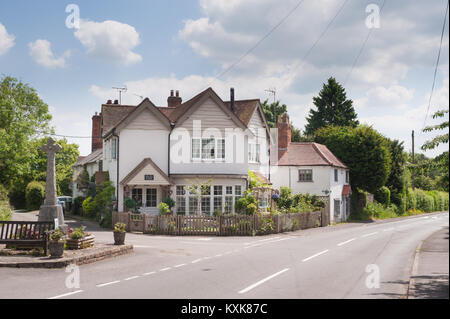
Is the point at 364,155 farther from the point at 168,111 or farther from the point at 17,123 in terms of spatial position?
the point at 17,123

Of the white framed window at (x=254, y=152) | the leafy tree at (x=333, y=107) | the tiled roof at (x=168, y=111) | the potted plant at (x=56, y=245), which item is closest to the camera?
the potted plant at (x=56, y=245)

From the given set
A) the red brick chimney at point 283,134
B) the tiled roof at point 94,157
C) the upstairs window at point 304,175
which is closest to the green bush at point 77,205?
the tiled roof at point 94,157

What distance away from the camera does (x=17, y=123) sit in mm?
47062

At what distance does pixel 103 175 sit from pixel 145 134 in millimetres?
5399

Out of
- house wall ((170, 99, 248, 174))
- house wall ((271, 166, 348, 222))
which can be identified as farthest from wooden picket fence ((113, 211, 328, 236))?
house wall ((271, 166, 348, 222))

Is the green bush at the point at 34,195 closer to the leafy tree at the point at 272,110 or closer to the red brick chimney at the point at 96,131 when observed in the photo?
the red brick chimney at the point at 96,131

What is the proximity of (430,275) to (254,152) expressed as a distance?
77.3 feet

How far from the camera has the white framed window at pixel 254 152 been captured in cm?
3462

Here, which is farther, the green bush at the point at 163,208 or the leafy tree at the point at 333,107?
the leafy tree at the point at 333,107

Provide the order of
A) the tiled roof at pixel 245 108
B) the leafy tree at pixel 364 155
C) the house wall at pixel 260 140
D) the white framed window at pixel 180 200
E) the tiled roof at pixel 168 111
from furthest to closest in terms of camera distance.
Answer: the leafy tree at pixel 364 155 → the house wall at pixel 260 140 → the tiled roof at pixel 245 108 → the tiled roof at pixel 168 111 → the white framed window at pixel 180 200

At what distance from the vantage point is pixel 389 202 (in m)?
51.3

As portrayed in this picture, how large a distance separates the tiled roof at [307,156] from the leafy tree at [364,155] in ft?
7.81
